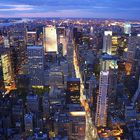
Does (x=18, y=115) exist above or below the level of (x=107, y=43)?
below

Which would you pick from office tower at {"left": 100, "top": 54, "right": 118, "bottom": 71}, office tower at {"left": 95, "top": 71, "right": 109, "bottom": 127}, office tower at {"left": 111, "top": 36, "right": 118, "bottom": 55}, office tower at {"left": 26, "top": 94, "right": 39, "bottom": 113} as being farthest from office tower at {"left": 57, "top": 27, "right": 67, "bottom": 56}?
office tower at {"left": 95, "top": 71, "right": 109, "bottom": 127}

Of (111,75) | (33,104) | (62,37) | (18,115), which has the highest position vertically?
(62,37)

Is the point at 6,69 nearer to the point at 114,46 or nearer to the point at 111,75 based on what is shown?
the point at 111,75

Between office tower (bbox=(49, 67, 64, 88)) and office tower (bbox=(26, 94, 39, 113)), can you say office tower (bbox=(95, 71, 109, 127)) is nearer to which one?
office tower (bbox=(26, 94, 39, 113))

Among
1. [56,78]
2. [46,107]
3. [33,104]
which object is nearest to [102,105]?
[46,107]

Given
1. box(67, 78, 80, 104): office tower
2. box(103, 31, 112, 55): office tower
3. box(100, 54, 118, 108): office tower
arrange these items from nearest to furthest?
1. box(67, 78, 80, 104): office tower
2. box(100, 54, 118, 108): office tower
3. box(103, 31, 112, 55): office tower

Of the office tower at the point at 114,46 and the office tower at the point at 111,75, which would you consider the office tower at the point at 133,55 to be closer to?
the office tower at the point at 111,75
